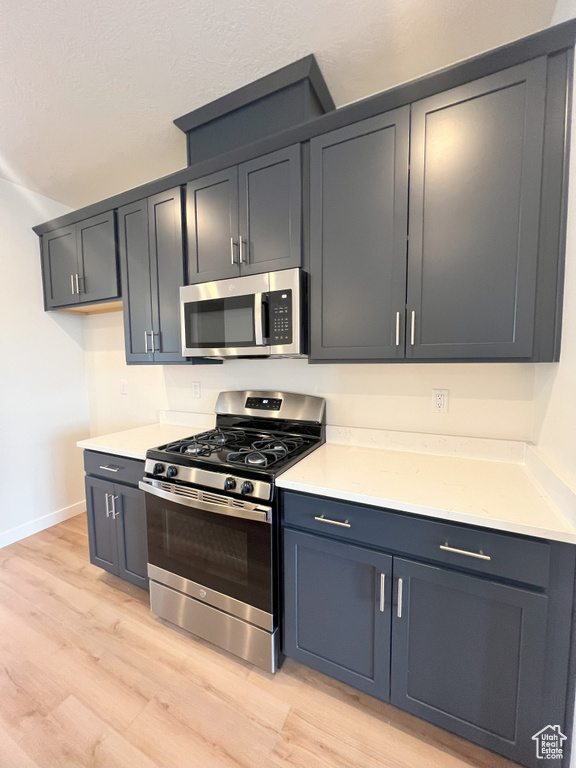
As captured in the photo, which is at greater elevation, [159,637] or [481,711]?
[481,711]

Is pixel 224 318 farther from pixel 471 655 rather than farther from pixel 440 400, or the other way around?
pixel 471 655

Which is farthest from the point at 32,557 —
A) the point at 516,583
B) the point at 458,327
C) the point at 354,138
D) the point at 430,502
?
the point at 354,138

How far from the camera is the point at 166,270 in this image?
1879 mm

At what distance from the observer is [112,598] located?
74.7 inches

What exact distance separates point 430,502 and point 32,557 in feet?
9.31

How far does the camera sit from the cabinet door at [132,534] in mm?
1752

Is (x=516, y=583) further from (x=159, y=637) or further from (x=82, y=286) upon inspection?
(x=82, y=286)

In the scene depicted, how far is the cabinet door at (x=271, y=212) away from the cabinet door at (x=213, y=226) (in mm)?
53

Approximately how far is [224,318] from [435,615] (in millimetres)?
1573

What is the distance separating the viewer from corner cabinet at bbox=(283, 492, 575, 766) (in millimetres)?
934

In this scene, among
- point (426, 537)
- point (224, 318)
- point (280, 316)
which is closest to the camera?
point (426, 537)

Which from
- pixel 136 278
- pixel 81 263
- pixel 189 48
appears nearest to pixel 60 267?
pixel 81 263

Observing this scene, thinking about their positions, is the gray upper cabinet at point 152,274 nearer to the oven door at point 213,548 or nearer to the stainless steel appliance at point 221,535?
the stainless steel appliance at point 221,535

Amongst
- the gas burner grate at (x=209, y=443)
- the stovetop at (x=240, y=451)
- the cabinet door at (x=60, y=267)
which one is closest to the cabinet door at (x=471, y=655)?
the stovetop at (x=240, y=451)
